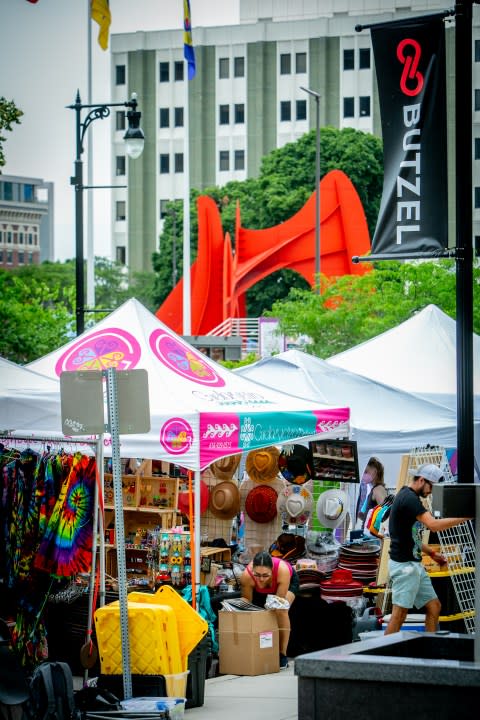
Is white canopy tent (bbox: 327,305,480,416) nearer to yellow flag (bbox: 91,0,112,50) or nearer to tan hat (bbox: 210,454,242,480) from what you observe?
tan hat (bbox: 210,454,242,480)

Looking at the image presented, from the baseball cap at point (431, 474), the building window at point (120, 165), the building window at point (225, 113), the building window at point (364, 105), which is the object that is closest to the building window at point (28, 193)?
the building window at point (120, 165)

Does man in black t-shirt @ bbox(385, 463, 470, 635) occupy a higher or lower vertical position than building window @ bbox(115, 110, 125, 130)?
lower

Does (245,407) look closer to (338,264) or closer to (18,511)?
(18,511)

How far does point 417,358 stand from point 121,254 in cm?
9682

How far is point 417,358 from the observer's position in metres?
20.7

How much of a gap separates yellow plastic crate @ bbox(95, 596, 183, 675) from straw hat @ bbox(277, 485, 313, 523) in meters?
5.30

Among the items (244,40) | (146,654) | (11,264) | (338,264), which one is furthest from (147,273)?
(146,654)

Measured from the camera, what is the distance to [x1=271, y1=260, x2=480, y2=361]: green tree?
34.6 meters

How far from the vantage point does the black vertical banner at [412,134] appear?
9.02 metres

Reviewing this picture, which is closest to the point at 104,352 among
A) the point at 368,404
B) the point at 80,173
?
the point at 368,404

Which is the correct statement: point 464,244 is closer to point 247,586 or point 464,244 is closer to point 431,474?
point 431,474

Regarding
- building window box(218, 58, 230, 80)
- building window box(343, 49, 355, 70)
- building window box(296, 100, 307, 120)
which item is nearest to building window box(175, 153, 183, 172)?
building window box(218, 58, 230, 80)

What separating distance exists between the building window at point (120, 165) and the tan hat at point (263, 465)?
332ft

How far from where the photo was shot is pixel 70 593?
38.2ft
